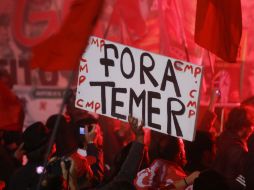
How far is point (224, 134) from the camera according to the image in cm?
539

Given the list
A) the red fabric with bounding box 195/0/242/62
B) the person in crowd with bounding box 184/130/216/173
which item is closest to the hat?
the person in crowd with bounding box 184/130/216/173

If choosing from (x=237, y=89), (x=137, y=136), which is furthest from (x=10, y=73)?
(x=137, y=136)

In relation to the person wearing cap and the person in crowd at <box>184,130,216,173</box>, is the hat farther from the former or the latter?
the person in crowd at <box>184,130,216,173</box>

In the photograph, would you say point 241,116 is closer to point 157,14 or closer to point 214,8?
point 214,8

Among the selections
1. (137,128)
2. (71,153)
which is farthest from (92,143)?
(137,128)

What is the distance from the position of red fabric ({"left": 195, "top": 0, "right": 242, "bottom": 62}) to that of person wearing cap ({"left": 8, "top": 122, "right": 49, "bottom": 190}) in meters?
Answer: 1.41

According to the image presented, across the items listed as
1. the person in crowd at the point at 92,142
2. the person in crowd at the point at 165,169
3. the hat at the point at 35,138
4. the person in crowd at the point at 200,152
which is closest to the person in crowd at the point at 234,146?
the person in crowd at the point at 200,152

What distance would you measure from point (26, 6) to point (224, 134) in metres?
4.29

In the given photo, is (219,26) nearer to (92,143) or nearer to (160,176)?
(160,176)

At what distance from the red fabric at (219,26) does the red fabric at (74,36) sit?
1.11 meters

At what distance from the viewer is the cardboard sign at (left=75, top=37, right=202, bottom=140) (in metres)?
4.77

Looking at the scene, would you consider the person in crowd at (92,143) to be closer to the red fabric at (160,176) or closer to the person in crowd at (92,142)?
the person in crowd at (92,142)

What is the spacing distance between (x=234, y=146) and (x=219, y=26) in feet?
3.27

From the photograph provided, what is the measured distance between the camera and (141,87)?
5.00 metres
